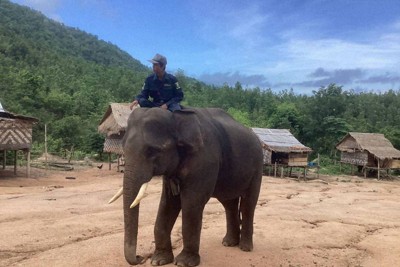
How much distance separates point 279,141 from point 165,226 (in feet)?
71.9

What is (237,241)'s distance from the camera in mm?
7125

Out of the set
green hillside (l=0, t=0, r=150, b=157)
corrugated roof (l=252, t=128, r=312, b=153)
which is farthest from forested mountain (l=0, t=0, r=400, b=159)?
corrugated roof (l=252, t=128, r=312, b=153)

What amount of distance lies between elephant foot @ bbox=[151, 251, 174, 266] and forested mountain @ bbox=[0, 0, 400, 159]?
25.9 meters

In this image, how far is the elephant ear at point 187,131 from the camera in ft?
17.4

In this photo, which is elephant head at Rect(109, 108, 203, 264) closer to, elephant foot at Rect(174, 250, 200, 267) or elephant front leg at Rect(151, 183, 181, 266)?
elephant front leg at Rect(151, 183, 181, 266)

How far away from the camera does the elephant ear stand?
5.30 metres

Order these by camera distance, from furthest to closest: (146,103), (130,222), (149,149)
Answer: (146,103), (149,149), (130,222)

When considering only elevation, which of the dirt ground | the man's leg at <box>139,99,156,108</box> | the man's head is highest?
the man's head

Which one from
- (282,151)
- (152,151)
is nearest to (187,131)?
(152,151)

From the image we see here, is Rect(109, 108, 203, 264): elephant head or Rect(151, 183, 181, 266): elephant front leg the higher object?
Rect(109, 108, 203, 264): elephant head

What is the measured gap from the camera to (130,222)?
4.80 m

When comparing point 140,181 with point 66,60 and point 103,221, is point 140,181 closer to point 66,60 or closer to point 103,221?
point 103,221

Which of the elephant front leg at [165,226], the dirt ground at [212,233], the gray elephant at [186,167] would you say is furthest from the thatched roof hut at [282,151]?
the elephant front leg at [165,226]

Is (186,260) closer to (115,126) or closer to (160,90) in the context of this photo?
(160,90)
